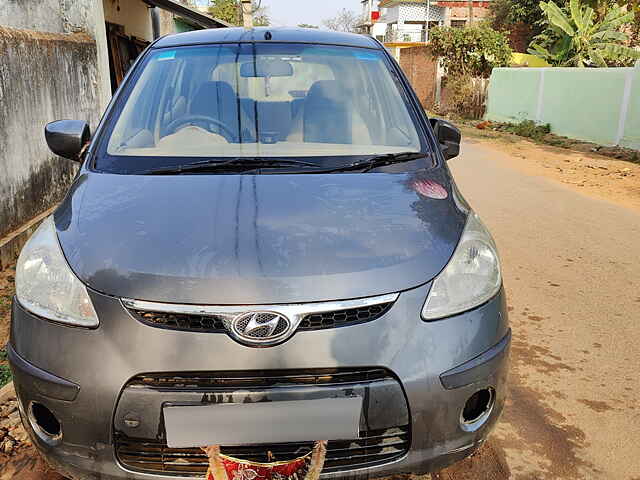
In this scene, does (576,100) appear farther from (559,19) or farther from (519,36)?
(519,36)

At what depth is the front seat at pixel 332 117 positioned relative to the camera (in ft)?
9.39

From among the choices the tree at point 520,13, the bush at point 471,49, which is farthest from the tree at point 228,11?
the bush at point 471,49

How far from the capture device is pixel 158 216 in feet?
6.79

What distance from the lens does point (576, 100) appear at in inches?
550

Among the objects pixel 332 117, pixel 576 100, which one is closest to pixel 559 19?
pixel 576 100

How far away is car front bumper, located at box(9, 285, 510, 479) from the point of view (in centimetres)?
169

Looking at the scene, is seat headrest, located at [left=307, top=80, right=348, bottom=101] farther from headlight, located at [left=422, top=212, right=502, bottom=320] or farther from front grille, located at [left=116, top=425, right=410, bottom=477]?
front grille, located at [left=116, top=425, right=410, bottom=477]

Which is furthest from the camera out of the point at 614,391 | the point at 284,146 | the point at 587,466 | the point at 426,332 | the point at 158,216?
the point at 614,391

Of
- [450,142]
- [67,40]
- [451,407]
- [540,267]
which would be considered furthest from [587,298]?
[67,40]

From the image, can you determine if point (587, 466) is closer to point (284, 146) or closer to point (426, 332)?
point (426, 332)

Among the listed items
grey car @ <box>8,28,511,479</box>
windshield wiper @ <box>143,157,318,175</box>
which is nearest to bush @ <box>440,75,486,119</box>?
windshield wiper @ <box>143,157,318,175</box>

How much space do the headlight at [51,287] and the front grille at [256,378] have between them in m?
0.27

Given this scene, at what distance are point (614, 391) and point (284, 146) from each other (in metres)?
2.03

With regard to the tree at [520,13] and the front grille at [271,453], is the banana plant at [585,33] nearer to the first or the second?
the tree at [520,13]
